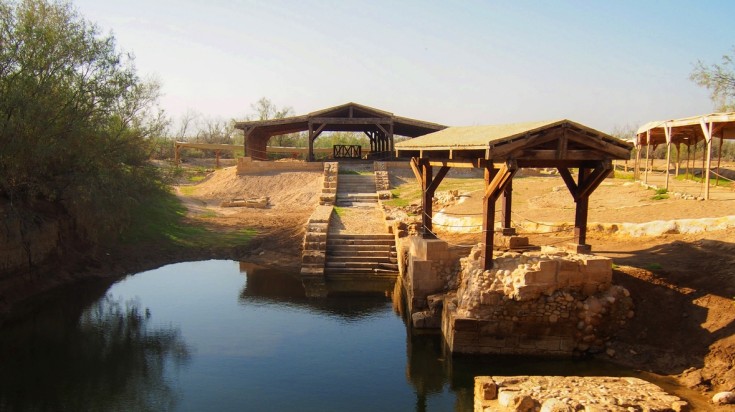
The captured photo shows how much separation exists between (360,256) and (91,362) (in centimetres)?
951

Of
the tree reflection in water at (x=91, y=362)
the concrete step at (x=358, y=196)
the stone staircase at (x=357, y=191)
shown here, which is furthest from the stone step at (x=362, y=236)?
the tree reflection in water at (x=91, y=362)

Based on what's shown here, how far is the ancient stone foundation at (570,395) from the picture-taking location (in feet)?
23.5

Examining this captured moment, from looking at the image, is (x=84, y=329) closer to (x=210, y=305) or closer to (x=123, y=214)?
(x=210, y=305)

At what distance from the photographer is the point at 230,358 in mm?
11133

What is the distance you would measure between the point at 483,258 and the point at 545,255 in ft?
3.97

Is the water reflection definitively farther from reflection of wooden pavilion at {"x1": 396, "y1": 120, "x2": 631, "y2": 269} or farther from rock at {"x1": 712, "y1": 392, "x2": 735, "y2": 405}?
rock at {"x1": 712, "y1": 392, "x2": 735, "y2": 405}

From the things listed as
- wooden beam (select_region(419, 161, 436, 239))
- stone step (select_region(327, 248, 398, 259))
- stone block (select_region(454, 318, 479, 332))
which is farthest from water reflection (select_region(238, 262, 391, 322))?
stone block (select_region(454, 318, 479, 332))

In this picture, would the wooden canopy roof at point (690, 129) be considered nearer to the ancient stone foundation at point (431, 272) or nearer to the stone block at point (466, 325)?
the ancient stone foundation at point (431, 272)

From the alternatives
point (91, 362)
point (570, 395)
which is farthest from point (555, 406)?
point (91, 362)

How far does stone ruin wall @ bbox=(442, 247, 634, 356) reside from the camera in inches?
404

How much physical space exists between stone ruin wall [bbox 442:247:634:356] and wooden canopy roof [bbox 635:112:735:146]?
793cm

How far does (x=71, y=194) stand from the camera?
51.6 ft

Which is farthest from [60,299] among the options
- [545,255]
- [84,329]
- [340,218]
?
[545,255]

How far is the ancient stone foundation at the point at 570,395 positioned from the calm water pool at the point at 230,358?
1.50 m
